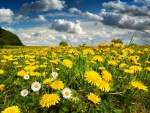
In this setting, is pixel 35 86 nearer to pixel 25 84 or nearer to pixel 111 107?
pixel 25 84

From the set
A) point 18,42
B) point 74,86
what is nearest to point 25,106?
point 74,86

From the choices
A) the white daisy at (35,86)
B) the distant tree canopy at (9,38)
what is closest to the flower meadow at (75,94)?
the white daisy at (35,86)

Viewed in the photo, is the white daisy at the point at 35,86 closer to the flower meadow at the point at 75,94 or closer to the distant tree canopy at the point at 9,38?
the flower meadow at the point at 75,94

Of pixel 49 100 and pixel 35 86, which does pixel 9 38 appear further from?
pixel 49 100

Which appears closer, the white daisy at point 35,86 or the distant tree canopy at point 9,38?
the white daisy at point 35,86

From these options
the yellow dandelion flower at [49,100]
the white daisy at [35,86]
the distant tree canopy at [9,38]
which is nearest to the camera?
the yellow dandelion flower at [49,100]

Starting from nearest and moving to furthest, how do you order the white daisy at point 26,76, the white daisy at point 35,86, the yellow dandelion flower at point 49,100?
the yellow dandelion flower at point 49,100
the white daisy at point 35,86
the white daisy at point 26,76

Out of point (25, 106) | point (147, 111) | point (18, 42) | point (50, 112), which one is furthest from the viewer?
point (18, 42)

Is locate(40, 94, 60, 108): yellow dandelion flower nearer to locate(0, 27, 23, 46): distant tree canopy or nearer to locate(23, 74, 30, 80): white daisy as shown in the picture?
locate(23, 74, 30, 80): white daisy

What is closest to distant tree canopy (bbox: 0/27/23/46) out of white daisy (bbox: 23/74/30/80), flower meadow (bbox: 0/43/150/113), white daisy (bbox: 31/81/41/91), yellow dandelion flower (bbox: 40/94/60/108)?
flower meadow (bbox: 0/43/150/113)

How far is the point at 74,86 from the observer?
9.39 ft

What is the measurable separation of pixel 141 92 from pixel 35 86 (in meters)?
1.52

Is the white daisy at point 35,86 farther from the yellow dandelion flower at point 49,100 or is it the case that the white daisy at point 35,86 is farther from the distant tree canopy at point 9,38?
the distant tree canopy at point 9,38

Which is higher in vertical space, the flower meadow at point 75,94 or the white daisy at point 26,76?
the white daisy at point 26,76
